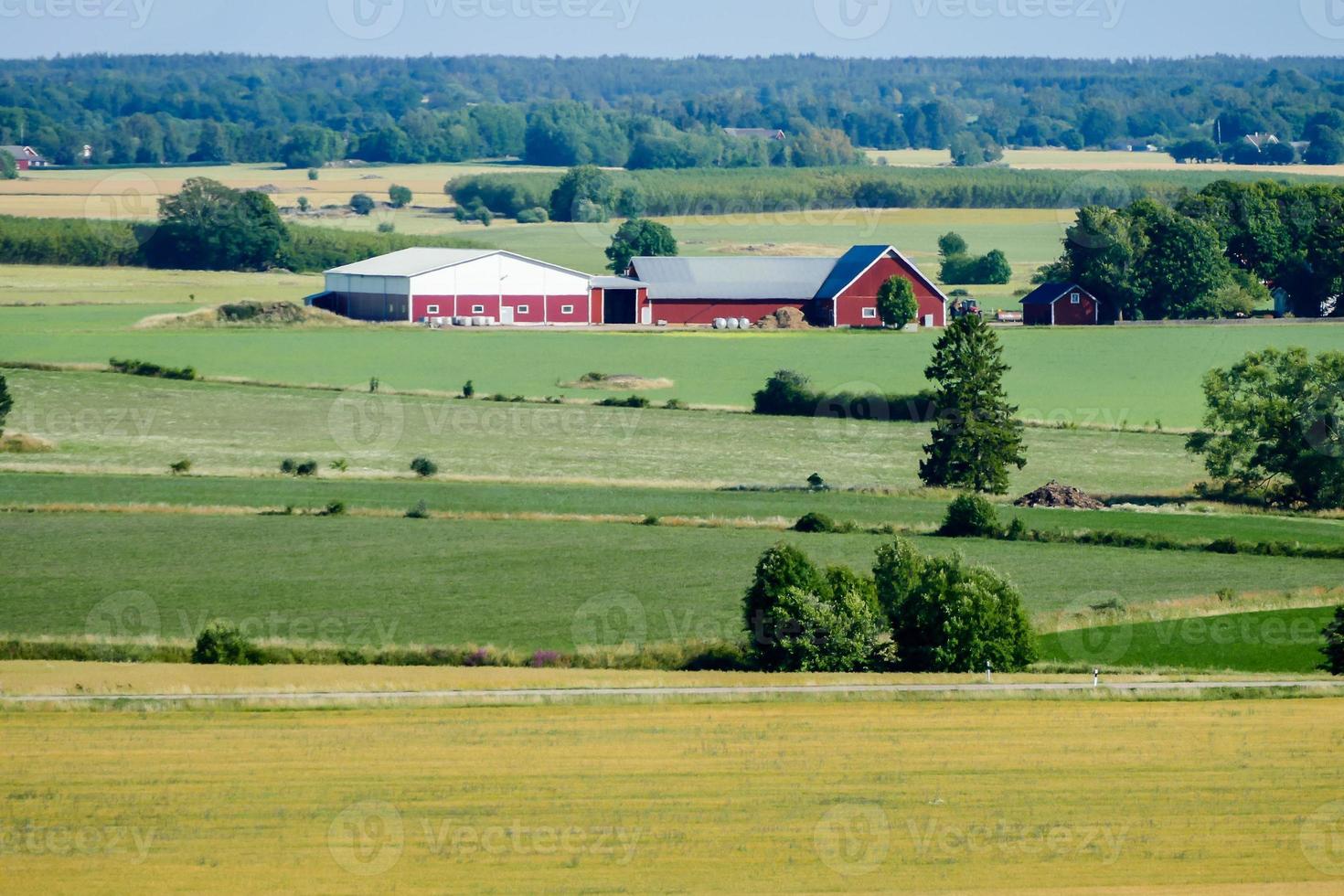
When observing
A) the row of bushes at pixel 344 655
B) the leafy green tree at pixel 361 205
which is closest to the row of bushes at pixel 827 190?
the leafy green tree at pixel 361 205

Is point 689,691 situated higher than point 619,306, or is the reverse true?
point 619,306

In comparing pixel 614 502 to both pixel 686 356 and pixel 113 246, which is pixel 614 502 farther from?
pixel 113 246

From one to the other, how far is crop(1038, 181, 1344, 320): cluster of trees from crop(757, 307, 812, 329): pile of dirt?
14112mm

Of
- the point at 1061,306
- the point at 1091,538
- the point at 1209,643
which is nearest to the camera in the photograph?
the point at 1209,643

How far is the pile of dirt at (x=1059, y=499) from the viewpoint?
47.9m

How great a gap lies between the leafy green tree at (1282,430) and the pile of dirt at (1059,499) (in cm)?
515

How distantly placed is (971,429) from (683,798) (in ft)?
93.1

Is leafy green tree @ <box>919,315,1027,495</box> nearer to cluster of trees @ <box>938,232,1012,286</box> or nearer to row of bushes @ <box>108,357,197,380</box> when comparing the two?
row of bushes @ <box>108,357,197,380</box>

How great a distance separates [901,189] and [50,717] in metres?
138

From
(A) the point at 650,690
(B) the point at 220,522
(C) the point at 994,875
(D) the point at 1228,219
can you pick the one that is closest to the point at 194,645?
(A) the point at 650,690

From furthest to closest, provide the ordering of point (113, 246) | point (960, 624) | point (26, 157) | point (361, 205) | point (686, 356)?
1. point (26, 157)
2. point (361, 205)
3. point (113, 246)
4. point (686, 356)
5. point (960, 624)

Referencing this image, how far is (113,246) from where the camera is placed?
110 meters

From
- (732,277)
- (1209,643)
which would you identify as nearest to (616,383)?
(732,277)

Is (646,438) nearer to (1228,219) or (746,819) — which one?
(746,819)
